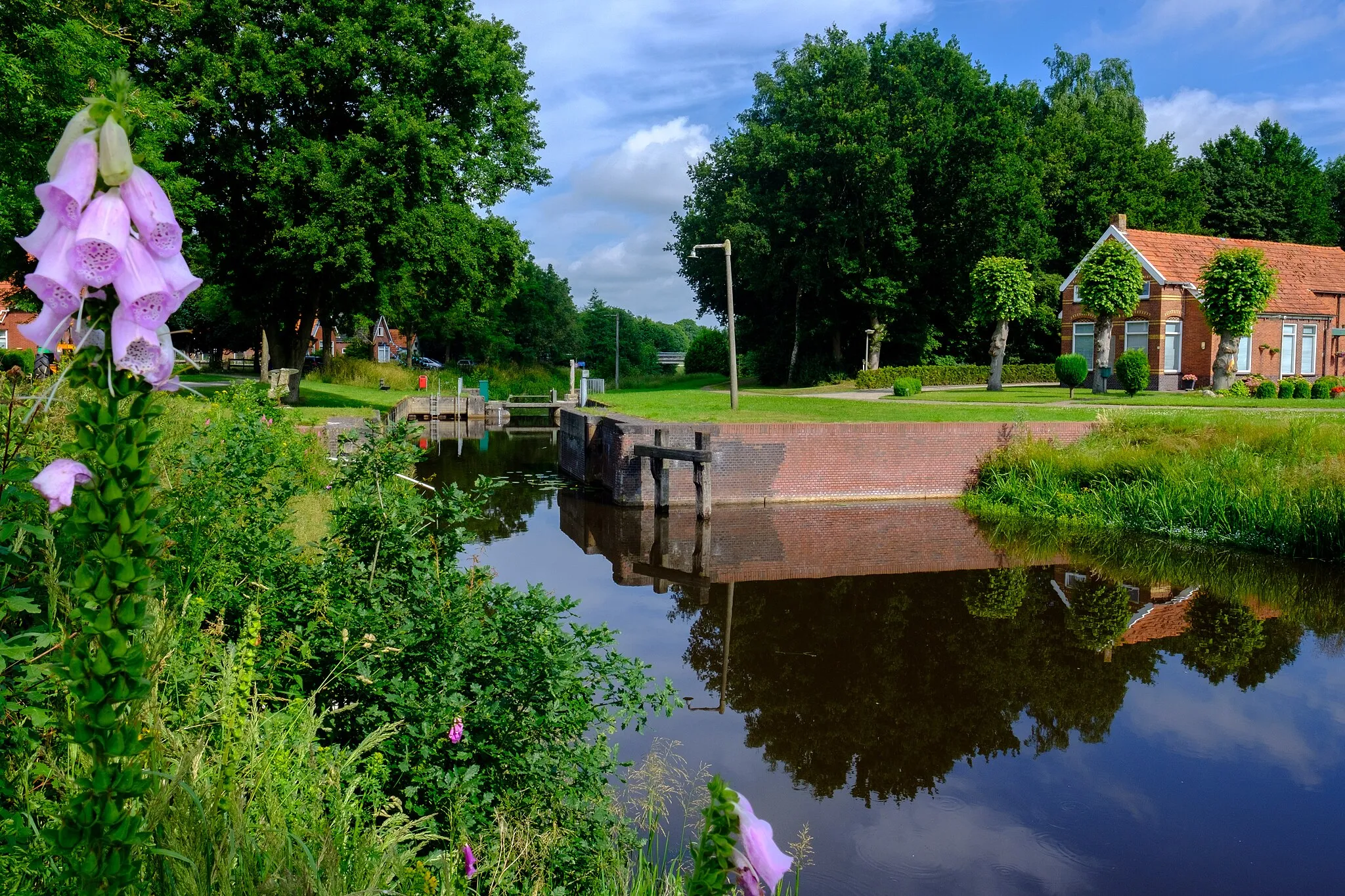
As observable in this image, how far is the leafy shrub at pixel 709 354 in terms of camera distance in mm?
59000

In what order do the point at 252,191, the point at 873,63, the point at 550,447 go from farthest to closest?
the point at 873,63 < the point at 550,447 < the point at 252,191

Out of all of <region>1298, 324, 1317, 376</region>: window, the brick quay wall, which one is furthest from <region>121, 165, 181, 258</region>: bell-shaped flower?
<region>1298, 324, 1317, 376</region>: window

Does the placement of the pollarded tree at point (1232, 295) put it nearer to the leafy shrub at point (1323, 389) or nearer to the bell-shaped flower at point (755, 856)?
the leafy shrub at point (1323, 389)

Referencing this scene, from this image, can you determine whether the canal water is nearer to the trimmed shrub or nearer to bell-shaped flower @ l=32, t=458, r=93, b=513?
bell-shaped flower @ l=32, t=458, r=93, b=513

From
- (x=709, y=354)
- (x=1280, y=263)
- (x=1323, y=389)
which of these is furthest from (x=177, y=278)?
(x=709, y=354)

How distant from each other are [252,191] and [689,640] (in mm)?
20960

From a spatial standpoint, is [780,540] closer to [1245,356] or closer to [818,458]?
[818,458]

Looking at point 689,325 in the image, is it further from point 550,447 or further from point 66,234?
point 66,234

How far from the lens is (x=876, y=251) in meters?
39.8

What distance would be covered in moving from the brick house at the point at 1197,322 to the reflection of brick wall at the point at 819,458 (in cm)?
1635

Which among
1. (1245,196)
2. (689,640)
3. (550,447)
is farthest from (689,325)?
(689,640)

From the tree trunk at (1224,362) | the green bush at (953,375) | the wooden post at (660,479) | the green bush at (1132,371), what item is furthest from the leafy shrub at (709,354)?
the wooden post at (660,479)

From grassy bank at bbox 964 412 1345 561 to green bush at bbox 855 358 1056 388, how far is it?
18238 millimetres

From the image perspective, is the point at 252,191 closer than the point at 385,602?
No
